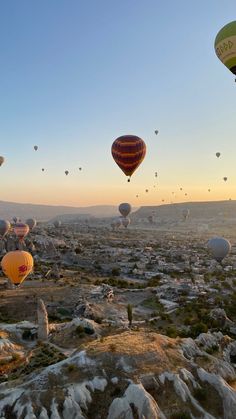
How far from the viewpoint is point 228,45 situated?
1091 inches

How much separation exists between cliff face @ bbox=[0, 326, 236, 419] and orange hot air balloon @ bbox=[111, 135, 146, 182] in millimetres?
22668

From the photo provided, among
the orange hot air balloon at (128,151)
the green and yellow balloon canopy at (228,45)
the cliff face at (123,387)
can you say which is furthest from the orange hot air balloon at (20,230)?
the cliff face at (123,387)

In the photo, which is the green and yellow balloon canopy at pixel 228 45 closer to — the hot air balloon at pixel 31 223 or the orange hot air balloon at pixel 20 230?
the orange hot air balloon at pixel 20 230

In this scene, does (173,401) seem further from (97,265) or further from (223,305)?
(97,265)

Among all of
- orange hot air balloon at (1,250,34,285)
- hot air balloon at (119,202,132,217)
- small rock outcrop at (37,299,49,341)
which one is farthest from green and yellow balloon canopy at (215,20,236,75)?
hot air balloon at (119,202,132,217)

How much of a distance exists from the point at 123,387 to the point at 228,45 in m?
21.1

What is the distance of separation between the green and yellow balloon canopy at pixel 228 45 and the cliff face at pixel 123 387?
58.5ft

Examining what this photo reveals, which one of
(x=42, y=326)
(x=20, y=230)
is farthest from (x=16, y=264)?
(x=20, y=230)

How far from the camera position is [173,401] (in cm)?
1856

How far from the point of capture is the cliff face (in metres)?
17.3

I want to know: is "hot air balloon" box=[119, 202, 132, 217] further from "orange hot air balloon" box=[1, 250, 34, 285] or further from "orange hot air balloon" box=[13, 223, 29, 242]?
"orange hot air balloon" box=[1, 250, 34, 285]

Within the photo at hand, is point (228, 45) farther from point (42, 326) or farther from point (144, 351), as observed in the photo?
point (42, 326)

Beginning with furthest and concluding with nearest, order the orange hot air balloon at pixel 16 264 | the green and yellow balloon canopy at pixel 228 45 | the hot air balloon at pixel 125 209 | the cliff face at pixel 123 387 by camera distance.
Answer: the hot air balloon at pixel 125 209 < the orange hot air balloon at pixel 16 264 < the green and yellow balloon canopy at pixel 228 45 < the cliff face at pixel 123 387

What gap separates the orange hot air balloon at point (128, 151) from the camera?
41375mm
